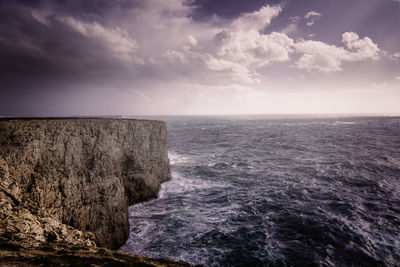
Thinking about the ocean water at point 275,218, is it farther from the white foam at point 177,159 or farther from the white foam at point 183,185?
the white foam at point 177,159

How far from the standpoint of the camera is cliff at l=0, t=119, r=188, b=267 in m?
6.20

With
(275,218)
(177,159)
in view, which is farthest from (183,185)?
(177,159)

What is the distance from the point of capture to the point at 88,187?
1062cm

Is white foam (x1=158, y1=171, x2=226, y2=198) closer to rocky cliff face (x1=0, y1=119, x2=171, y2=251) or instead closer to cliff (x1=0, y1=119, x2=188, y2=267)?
cliff (x1=0, y1=119, x2=188, y2=267)

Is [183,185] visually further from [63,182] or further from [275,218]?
[63,182]

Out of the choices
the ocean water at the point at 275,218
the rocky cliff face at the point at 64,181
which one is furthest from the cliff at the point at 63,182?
the ocean water at the point at 275,218

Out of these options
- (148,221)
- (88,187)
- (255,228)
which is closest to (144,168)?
(148,221)

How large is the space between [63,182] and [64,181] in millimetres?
77

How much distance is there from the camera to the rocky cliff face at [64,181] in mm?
6465

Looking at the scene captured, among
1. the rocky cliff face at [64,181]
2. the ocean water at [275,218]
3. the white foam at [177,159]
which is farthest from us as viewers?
the white foam at [177,159]

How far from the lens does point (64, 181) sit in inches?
376

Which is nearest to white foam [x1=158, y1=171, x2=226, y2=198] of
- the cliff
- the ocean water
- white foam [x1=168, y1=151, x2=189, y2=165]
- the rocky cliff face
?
the ocean water

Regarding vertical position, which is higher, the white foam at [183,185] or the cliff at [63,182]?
the cliff at [63,182]

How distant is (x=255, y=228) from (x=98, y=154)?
1115 cm
